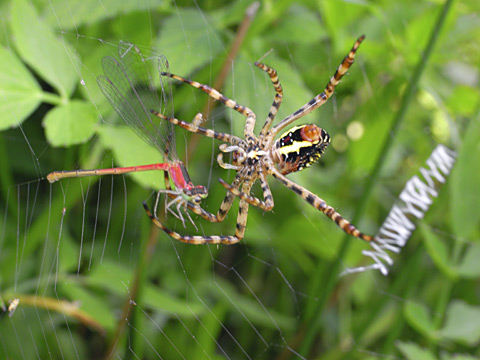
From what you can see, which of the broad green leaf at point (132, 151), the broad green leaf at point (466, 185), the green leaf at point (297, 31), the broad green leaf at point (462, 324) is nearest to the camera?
the broad green leaf at point (132, 151)

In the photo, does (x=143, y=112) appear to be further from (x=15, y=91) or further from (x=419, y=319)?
(x=419, y=319)

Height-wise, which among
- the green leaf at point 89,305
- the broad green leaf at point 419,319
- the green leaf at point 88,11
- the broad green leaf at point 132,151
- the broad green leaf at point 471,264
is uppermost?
the green leaf at point 88,11

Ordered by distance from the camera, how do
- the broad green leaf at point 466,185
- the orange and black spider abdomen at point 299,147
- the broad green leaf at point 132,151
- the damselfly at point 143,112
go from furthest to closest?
the broad green leaf at point 466,185, the orange and black spider abdomen at point 299,147, the broad green leaf at point 132,151, the damselfly at point 143,112

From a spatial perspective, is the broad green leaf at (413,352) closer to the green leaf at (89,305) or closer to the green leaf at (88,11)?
the green leaf at (89,305)

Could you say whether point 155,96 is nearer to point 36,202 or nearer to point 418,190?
point 36,202

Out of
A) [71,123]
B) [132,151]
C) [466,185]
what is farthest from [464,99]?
[71,123]

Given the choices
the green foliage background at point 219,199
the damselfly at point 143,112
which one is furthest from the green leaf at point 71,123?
the damselfly at point 143,112

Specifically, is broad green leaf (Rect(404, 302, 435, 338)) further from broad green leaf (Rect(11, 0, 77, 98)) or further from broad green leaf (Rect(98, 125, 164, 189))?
broad green leaf (Rect(11, 0, 77, 98))
